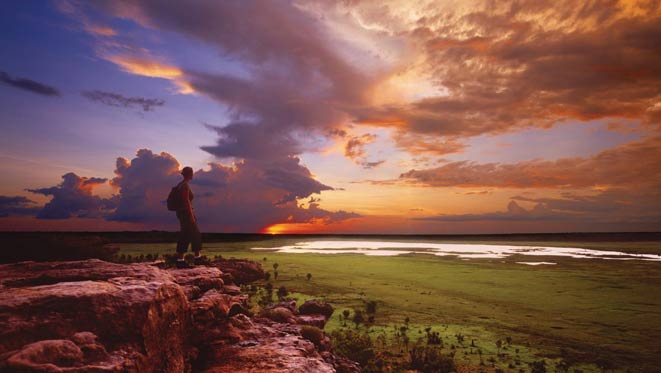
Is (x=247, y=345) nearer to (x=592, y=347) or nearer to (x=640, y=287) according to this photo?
(x=592, y=347)

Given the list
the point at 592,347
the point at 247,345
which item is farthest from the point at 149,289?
the point at 592,347

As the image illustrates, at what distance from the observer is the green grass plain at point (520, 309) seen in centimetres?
1028

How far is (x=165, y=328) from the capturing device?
208 inches

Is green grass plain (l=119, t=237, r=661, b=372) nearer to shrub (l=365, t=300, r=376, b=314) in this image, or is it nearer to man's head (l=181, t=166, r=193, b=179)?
shrub (l=365, t=300, r=376, b=314)

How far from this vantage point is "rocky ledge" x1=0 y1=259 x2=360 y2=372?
12.6ft

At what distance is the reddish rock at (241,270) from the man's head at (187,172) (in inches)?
457

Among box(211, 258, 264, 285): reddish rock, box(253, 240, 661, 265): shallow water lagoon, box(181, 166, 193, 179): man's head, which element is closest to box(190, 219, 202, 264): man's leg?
box(181, 166, 193, 179): man's head

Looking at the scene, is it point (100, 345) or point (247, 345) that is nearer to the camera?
point (100, 345)

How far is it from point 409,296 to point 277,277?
8997 mm

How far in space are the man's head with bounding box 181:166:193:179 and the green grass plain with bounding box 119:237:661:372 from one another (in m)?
6.64

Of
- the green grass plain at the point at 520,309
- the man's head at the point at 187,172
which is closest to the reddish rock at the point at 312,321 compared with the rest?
the green grass plain at the point at 520,309

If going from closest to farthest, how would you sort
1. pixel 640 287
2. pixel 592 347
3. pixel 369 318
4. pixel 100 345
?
pixel 100 345 < pixel 592 347 < pixel 369 318 < pixel 640 287

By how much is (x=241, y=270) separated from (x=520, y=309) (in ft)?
48.8

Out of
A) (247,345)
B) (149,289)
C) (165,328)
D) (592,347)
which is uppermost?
(149,289)
